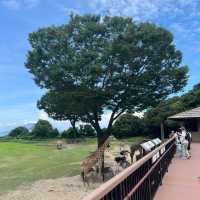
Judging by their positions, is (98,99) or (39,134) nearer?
(98,99)

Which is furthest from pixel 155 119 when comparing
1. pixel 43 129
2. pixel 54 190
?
pixel 54 190

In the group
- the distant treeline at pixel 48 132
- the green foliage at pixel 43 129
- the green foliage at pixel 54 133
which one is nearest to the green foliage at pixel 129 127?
the distant treeline at pixel 48 132

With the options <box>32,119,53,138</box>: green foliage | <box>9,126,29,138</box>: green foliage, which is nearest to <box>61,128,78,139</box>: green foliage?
<box>32,119,53,138</box>: green foliage

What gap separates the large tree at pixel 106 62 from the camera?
24641mm

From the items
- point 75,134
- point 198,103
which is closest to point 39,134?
point 75,134

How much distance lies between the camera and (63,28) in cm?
2623

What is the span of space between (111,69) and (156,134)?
1816 centimetres

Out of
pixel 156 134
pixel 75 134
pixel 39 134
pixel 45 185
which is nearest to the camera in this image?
pixel 45 185

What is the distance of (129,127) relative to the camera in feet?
145

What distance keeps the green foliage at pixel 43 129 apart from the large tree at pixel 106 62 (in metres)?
31.9

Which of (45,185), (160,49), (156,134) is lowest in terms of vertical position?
(45,185)

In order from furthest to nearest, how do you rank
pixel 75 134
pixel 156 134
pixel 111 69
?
pixel 75 134 → pixel 156 134 → pixel 111 69

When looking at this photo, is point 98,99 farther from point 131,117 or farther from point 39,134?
point 39,134

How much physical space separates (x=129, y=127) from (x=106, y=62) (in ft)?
66.9
